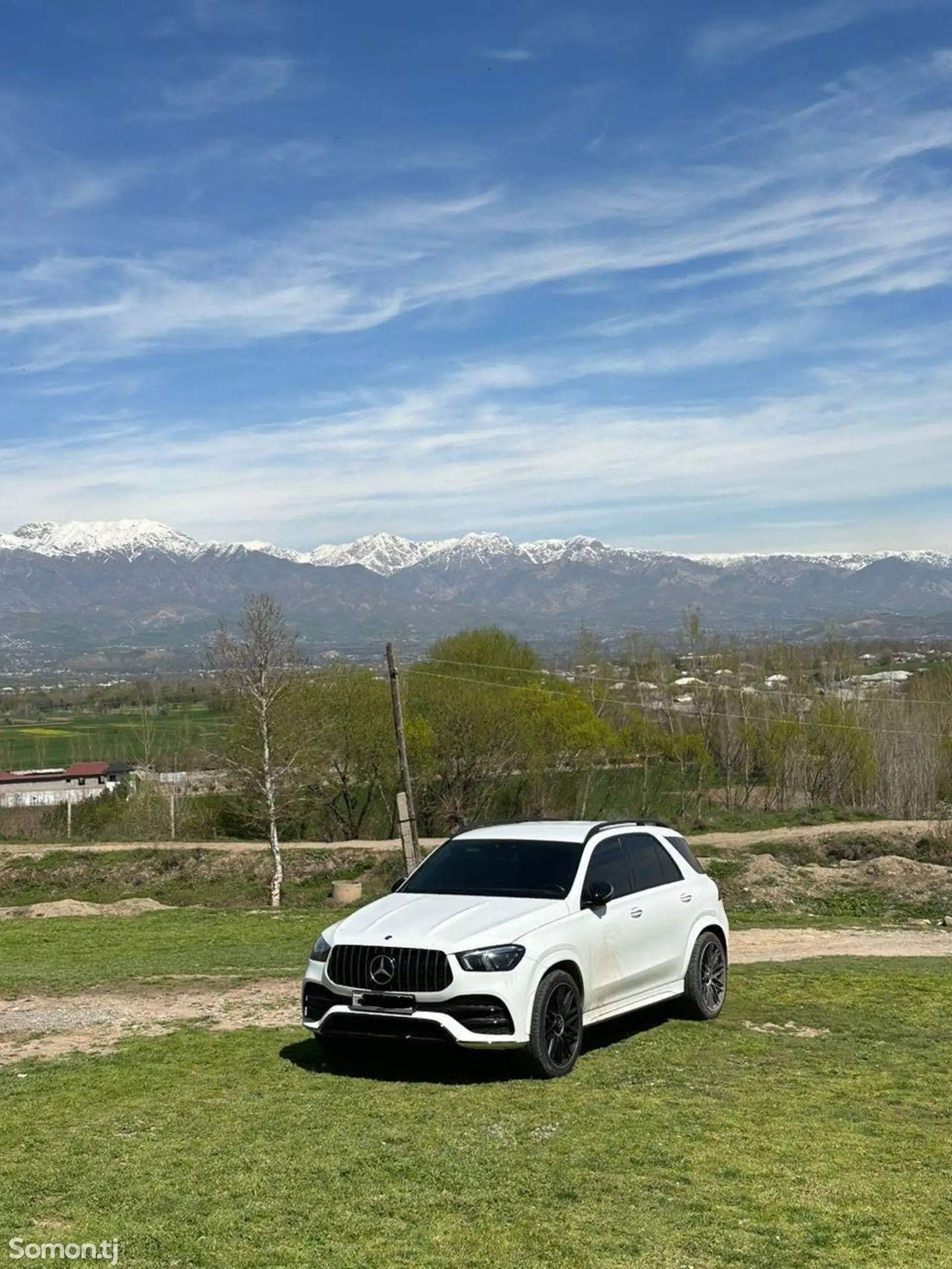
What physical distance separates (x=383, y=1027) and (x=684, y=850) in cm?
430

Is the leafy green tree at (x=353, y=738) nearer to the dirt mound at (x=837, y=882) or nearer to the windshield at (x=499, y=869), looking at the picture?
the dirt mound at (x=837, y=882)

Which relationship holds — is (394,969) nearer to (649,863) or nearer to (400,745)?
(649,863)

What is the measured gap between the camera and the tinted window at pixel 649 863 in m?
11.0

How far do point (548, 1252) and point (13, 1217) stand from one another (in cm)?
251

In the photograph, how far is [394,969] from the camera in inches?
351

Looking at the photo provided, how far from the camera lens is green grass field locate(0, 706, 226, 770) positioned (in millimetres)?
77250

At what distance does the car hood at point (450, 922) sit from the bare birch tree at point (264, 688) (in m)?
24.3

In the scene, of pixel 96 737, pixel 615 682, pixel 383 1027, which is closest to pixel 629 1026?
pixel 383 1027

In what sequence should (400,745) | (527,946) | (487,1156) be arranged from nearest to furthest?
(487,1156) < (527,946) < (400,745)

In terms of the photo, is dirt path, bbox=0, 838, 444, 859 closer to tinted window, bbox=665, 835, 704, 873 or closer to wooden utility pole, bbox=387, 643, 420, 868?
wooden utility pole, bbox=387, 643, 420, 868

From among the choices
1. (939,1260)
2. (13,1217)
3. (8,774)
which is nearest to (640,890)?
(939,1260)

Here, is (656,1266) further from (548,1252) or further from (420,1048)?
(420,1048)

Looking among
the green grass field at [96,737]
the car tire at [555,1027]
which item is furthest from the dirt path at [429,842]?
the car tire at [555,1027]

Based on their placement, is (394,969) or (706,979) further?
(706,979)
